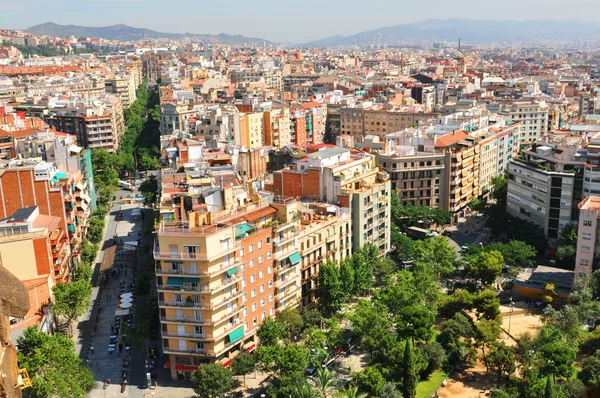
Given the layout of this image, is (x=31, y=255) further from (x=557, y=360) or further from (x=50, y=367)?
(x=557, y=360)

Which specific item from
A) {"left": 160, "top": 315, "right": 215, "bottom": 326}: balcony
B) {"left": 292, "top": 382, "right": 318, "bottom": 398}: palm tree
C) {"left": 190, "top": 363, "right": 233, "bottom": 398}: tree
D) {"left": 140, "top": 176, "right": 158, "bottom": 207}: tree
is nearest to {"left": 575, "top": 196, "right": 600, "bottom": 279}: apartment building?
{"left": 292, "top": 382, "right": 318, "bottom": 398}: palm tree

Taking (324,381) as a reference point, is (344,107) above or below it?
above

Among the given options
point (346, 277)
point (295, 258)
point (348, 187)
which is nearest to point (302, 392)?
point (295, 258)

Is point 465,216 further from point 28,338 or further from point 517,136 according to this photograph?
point 28,338

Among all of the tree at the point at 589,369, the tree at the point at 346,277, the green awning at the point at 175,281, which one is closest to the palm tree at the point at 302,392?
the green awning at the point at 175,281

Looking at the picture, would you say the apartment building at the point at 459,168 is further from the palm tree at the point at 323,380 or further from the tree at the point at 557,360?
the palm tree at the point at 323,380

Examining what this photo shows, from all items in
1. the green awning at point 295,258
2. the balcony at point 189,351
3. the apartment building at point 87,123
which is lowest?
the balcony at point 189,351

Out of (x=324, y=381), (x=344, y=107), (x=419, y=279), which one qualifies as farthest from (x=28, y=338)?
(x=344, y=107)
